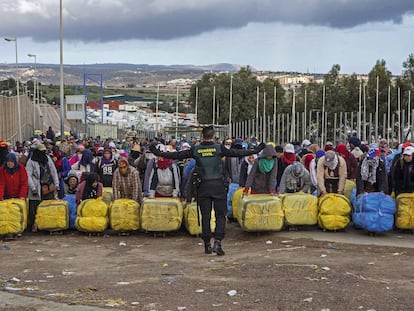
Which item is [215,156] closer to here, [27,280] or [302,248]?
[302,248]

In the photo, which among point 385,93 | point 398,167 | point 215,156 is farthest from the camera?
point 385,93

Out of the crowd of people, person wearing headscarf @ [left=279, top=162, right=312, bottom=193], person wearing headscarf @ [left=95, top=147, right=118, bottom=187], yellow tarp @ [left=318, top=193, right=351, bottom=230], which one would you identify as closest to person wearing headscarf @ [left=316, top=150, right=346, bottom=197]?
the crowd of people

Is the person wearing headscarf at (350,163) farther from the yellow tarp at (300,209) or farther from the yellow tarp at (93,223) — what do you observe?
the yellow tarp at (93,223)

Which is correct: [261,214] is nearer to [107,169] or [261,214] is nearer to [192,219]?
[192,219]

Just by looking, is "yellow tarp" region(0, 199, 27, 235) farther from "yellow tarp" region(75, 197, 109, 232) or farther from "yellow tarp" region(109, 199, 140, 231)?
"yellow tarp" region(109, 199, 140, 231)

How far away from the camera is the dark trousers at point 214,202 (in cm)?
1178

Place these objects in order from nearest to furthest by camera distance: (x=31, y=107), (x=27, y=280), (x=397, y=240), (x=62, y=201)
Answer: (x=27, y=280) → (x=397, y=240) → (x=62, y=201) → (x=31, y=107)

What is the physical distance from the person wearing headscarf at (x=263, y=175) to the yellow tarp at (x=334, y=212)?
98cm

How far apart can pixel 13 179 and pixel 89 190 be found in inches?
56.3

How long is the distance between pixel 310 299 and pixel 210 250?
3713 mm

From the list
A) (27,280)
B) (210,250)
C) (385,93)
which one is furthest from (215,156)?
(385,93)

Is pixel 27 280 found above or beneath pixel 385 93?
beneath

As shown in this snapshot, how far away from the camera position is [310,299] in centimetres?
845

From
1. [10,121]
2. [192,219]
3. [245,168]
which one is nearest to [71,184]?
[192,219]
